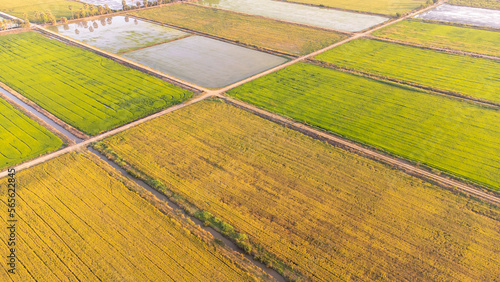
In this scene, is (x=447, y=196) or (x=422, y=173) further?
(x=422, y=173)

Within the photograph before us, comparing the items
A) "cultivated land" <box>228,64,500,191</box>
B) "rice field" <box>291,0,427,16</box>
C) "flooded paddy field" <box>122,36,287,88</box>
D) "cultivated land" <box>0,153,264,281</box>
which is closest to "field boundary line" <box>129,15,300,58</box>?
"flooded paddy field" <box>122,36,287,88</box>

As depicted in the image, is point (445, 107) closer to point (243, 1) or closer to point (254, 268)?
point (254, 268)

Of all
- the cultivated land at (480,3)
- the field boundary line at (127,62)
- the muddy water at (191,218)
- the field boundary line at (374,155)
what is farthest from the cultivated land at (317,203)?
the cultivated land at (480,3)

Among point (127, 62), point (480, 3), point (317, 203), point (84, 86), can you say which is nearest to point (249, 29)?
point (127, 62)

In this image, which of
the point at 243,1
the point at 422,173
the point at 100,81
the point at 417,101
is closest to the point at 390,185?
the point at 422,173

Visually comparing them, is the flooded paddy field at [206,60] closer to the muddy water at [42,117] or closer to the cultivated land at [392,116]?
the cultivated land at [392,116]
